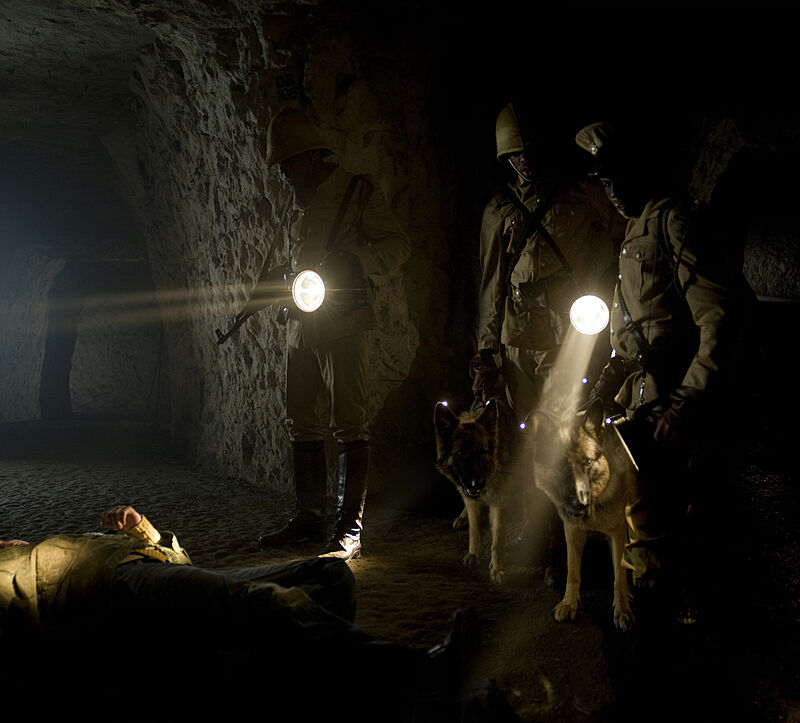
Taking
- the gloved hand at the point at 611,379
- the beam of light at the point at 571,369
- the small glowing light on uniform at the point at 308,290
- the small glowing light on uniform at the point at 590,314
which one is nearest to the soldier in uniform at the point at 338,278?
the small glowing light on uniform at the point at 308,290

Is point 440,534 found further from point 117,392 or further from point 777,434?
point 117,392

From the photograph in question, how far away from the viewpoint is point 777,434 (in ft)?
11.3

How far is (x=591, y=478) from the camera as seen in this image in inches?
108

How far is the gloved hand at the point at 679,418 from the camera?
2375 millimetres

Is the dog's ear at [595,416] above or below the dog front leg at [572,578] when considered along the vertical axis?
above

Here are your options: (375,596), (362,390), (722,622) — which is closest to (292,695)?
(375,596)

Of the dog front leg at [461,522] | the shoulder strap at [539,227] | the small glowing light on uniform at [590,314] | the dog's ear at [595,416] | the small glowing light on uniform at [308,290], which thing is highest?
the shoulder strap at [539,227]

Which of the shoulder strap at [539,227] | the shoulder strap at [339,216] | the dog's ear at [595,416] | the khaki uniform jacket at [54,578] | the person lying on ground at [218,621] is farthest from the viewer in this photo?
the shoulder strap at [339,216]

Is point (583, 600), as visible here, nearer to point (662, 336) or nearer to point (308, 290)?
point (662, 336)

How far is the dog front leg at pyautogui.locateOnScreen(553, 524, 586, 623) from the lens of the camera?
2.85 m

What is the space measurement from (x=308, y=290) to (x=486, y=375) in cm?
108

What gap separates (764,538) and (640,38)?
332cm

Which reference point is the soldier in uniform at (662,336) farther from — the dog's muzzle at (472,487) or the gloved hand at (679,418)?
the dog's muzzle at (472,487)

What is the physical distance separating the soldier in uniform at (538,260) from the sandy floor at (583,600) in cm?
71
